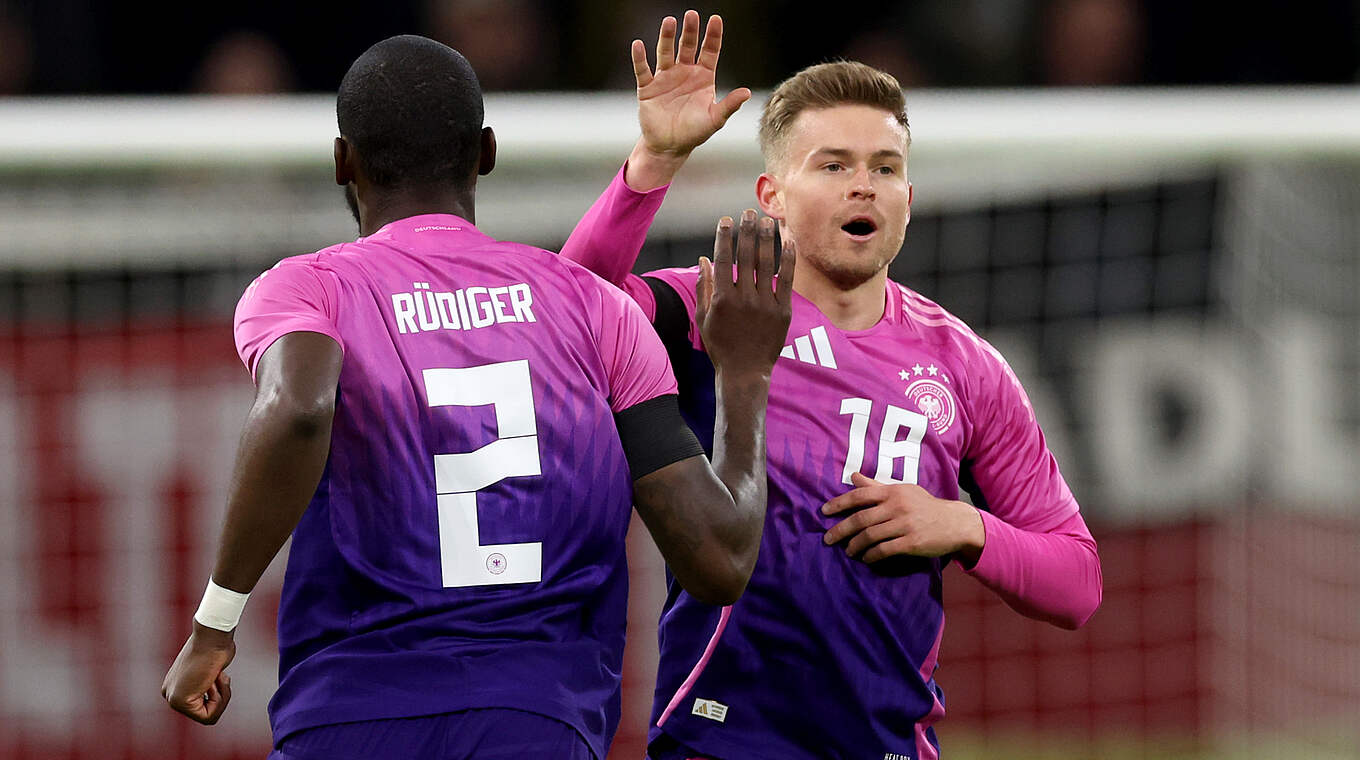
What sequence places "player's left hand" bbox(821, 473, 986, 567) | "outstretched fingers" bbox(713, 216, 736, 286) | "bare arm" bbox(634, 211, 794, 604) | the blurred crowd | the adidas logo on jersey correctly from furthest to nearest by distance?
the blurred crowd < the adidas logo on jersey < "player's left hand" bbox(821, 473, 986, 567) < "outstretched fingers" bbox(713, 216, 736, 286) < "bare arm" bbox(634, 211, 794, 604)

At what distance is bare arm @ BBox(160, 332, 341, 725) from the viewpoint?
2691 mm

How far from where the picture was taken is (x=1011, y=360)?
683 centimetres

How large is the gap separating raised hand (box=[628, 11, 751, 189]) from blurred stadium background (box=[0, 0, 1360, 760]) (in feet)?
6.25

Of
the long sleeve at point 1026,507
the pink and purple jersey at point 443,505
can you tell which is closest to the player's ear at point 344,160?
the pink and purple jersey at point 443,505

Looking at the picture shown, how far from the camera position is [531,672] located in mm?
2877

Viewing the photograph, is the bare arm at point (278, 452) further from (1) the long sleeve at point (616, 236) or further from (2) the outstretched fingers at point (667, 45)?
(2) the outstretched fingers at point (667, 45)

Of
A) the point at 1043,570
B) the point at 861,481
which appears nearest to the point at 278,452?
the point at 861,481

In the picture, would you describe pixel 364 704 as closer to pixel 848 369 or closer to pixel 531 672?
pixel 531 672

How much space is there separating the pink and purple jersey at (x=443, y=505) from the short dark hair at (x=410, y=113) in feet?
0.66

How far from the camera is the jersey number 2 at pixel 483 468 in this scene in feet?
9.38

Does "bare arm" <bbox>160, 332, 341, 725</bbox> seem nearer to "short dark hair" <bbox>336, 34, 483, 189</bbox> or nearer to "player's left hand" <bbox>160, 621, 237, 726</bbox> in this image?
"player's left hand" <bbox>160, 621, 237, 726</bbox>

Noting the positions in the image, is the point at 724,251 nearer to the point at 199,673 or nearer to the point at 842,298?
the point at 842,298

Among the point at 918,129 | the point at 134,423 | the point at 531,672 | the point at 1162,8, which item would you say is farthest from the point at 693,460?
the point at 1162,8

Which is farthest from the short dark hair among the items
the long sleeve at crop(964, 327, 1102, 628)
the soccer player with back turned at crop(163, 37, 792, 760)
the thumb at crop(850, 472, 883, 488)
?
the long sleeve at crop(964, 327, 1102, 628)
